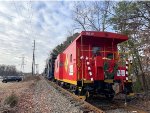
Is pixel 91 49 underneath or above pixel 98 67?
above

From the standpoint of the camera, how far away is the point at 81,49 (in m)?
13.6

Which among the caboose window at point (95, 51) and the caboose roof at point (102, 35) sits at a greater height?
the caboose roof at point (102, 35)

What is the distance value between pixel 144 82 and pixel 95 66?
6025 millimetres

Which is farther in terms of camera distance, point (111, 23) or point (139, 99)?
point (111, 23)

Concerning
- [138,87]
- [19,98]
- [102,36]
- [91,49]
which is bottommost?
[19,98]

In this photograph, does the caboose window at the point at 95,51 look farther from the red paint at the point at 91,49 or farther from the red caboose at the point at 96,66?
the red paint at the point at 91,49

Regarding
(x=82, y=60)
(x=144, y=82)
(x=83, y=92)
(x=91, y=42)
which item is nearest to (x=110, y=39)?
(x=91, y=42)

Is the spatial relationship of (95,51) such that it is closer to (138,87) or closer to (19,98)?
(19,98)

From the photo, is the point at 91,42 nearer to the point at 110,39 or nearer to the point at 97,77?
the point at 110,39

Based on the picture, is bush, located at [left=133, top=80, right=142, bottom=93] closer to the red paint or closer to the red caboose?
the red caboose

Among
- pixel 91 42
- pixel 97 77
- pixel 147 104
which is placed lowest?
pixel 147 104

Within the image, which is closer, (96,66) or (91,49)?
(96,66)

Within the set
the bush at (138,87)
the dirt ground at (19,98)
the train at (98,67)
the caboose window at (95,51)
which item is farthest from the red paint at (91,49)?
the bush at (138,87)

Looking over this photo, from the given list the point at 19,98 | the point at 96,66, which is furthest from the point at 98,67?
the point at 19,98
